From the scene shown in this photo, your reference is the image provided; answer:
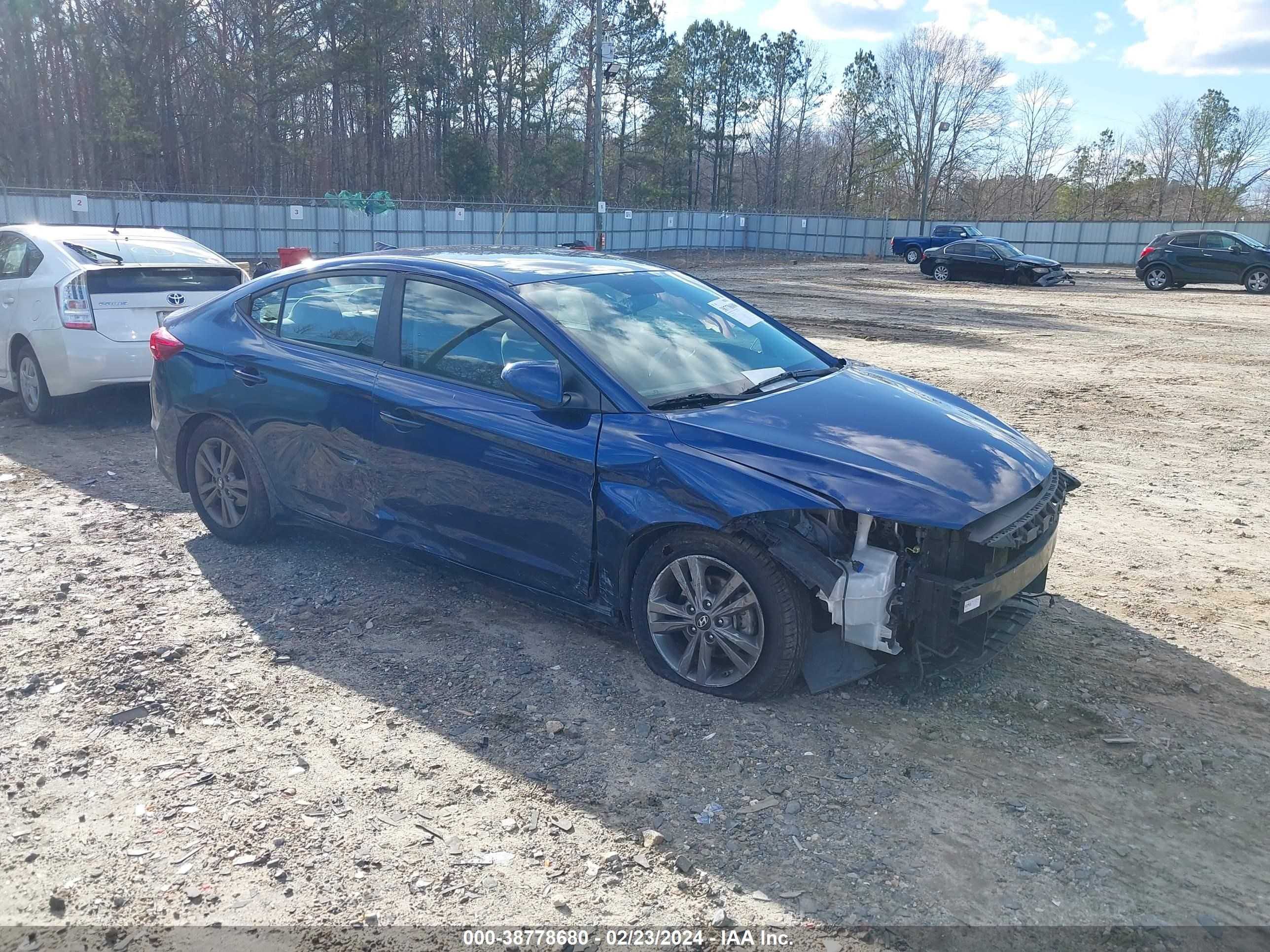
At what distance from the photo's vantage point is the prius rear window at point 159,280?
8.27 metres

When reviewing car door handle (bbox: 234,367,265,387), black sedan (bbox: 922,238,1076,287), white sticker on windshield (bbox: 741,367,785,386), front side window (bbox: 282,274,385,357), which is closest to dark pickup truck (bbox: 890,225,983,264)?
black sedan (bbox: 922,238,1076,287)

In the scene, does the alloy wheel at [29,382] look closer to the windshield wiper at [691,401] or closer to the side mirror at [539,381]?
the side mirror at [539,381]

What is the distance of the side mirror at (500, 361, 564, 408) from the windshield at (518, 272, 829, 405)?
0.76ft

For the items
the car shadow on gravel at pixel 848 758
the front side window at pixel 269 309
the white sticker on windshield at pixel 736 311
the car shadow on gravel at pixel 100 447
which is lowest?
the car shadow on gravel at pixel 100 447

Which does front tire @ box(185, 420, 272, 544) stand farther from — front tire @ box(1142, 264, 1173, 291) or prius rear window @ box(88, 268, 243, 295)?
front tire @ box(1142, 264, 1173, 291)

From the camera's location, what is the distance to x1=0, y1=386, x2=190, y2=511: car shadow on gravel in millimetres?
6977

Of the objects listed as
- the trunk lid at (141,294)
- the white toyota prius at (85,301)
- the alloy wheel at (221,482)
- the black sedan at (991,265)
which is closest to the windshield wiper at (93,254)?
the white toyota prius at (85,301)

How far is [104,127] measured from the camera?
38.9m

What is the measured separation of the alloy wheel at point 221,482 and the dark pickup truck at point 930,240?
39578 mm

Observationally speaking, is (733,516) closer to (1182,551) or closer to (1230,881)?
(1230,881)

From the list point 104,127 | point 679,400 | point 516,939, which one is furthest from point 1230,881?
point 104,127

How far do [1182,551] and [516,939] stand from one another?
475 cm

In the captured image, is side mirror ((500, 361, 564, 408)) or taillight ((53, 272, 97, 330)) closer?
side mirror ((500, 361, 564, 408))

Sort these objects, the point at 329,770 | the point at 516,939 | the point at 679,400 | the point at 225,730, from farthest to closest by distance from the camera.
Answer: the point at 679,400 < the point at 225,730 < the point at 329,770 < the point at 516,939
